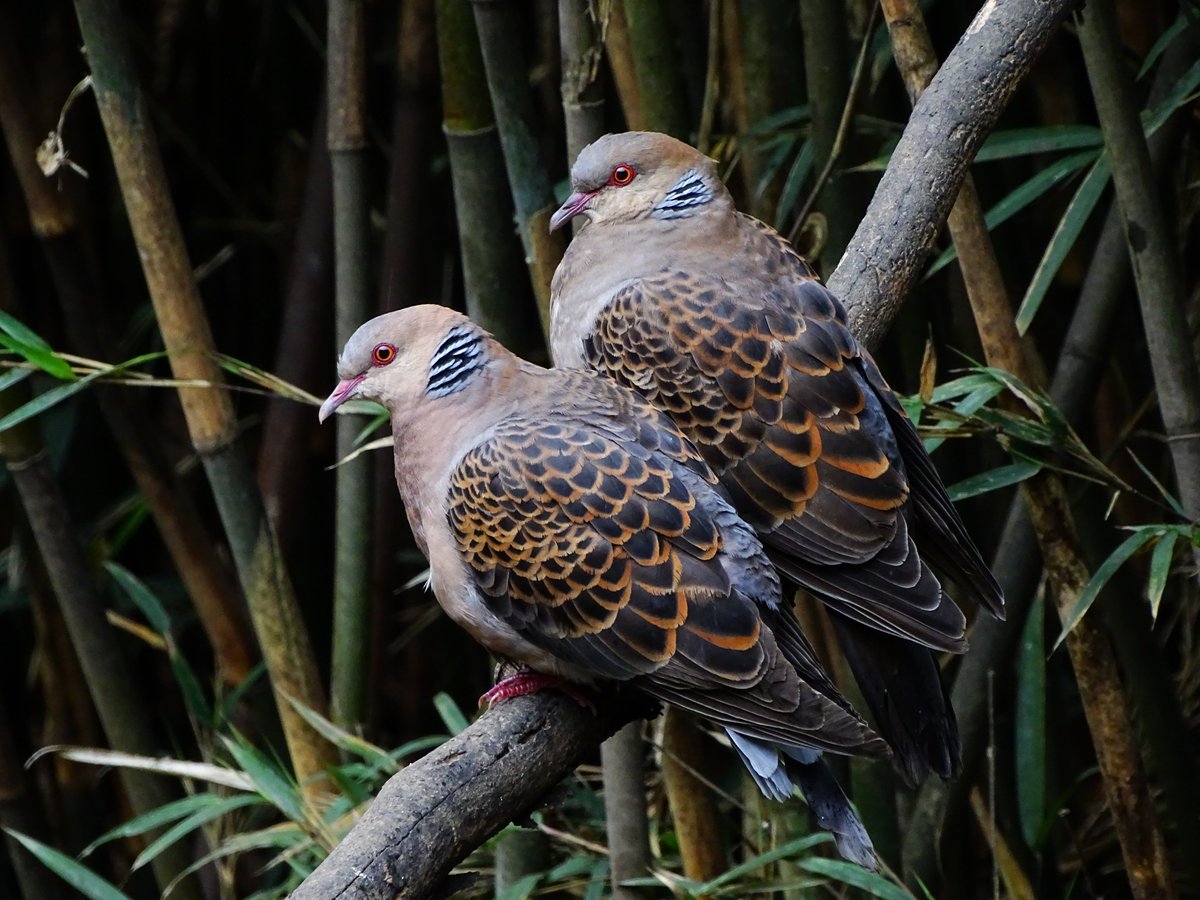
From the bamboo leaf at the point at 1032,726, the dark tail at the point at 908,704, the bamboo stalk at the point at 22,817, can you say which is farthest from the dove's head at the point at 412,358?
the bamboo stalk at the point at 22,817

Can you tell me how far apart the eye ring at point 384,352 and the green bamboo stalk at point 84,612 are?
103cm

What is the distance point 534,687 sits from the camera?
178 centimetres

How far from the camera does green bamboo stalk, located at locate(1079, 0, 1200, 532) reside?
218 centimetres

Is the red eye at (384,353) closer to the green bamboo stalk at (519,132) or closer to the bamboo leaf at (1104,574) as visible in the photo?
the green bamboo stalk at (519,132)

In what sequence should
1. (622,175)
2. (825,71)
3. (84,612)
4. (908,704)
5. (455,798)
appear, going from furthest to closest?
(84,612) < (825,71) < (622,175) < (908,704) < (455,798)

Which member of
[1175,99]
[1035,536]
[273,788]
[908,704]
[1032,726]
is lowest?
[1032,726]

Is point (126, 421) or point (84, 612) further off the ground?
point (126, 421)

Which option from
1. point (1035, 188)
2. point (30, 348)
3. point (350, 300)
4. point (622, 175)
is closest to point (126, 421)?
point (350, 300)

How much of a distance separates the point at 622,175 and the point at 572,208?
0.10m

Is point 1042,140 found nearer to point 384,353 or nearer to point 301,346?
point 384,353

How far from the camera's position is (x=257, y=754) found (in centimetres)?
258


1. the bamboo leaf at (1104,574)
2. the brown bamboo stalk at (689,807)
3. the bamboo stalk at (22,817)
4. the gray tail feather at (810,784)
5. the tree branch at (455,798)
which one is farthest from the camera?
the bamboo stalk at (22,817)

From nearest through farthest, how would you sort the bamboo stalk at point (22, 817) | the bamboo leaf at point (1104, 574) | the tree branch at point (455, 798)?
the tree branch at point (455, 798), the bamboo leaf at point (1104, 574), the bamboo stalk at point (22, 817)

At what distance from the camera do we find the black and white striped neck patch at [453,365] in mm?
1962
